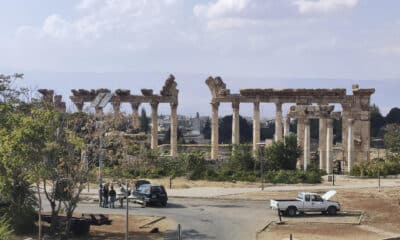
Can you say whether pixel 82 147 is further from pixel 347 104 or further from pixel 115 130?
pixel 347 104

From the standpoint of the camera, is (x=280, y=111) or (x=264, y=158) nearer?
(x=264, y=158)

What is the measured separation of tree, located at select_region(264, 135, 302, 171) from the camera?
63031mm

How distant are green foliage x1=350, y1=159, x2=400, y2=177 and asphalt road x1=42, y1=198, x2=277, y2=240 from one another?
61.1ft

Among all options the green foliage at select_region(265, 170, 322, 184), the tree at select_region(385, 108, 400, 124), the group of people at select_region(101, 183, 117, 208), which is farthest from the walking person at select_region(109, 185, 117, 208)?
the tree at select_region(385, 108, 400, 124)

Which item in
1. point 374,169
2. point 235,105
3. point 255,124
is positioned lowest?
point 374,169

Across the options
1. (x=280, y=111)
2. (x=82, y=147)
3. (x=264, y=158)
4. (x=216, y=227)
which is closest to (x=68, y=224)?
(x=82, y=147)

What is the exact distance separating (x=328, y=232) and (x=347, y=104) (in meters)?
35.9

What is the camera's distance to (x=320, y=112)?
66562 millimetres

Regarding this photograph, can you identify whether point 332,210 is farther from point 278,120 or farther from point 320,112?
point 278,120

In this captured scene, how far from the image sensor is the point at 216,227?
3700 centimetres

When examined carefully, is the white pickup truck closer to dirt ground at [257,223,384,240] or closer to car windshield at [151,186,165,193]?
dirt ground at [257,223,384,240]

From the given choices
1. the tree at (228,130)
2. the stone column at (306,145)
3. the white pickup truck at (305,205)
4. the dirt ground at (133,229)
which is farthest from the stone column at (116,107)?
the tree at (228,130)

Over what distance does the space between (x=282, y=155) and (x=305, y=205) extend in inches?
867

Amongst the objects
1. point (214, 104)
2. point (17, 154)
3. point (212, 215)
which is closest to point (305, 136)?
point (214, 104)
